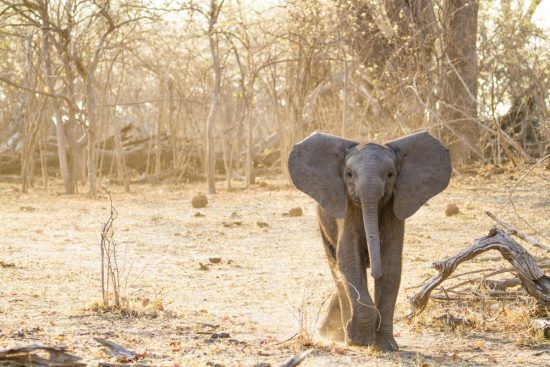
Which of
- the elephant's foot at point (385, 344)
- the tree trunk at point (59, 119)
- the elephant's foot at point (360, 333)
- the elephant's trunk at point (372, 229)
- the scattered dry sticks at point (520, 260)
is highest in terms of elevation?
the tree trunk at point (59, 119)

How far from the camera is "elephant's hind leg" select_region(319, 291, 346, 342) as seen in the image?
22.4ft

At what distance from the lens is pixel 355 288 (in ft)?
19.6

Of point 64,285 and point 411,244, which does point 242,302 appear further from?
point 411,244

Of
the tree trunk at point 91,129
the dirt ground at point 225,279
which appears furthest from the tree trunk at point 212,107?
the tree trunk at point 91,129

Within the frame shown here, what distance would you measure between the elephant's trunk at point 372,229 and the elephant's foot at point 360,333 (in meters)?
0.38

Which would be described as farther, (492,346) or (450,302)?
(450,302)

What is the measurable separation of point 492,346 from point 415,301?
0.88m

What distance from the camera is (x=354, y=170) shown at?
6.07 meters

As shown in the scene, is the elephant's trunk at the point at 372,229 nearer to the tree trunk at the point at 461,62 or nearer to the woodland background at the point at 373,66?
the woodland background at the point at 373,66

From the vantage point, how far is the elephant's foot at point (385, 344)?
19.7 feet

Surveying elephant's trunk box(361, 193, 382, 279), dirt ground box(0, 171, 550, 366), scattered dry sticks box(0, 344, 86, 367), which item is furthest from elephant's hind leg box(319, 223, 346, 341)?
scattered dry sticks box(0, 344, 86, 367)

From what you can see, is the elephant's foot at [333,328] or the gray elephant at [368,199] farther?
the elephant's foot at [333,328]

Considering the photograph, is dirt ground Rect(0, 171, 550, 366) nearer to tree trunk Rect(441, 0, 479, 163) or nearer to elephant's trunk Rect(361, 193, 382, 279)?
elephant's trunk Rect(361, 193, 382, 279)

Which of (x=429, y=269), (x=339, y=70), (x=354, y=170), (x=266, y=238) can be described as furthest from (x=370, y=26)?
(x=354, y=170)
